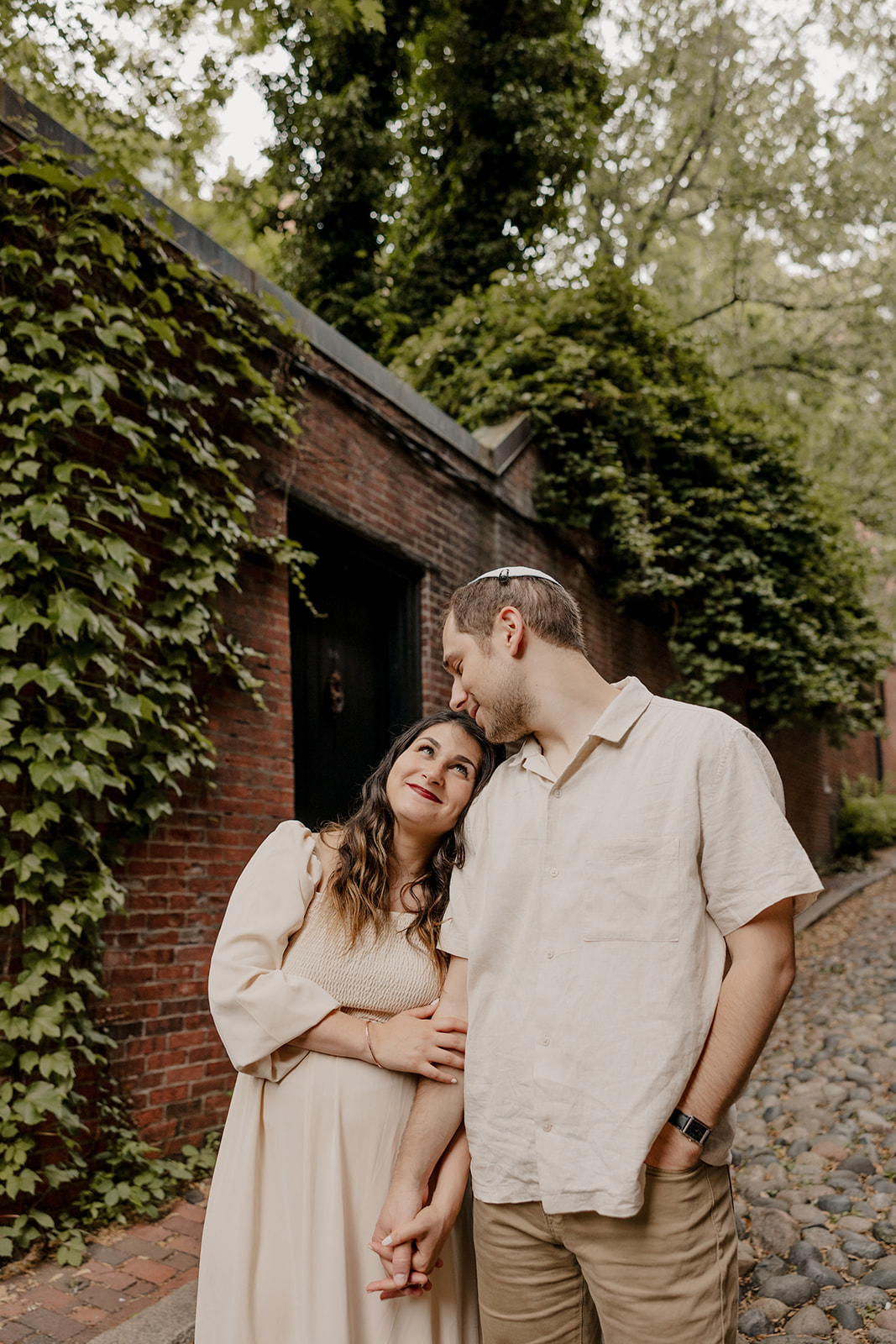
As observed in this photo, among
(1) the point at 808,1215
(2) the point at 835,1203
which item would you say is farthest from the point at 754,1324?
(2) the point at 835,1203

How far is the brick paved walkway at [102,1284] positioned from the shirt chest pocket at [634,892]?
2399 mm

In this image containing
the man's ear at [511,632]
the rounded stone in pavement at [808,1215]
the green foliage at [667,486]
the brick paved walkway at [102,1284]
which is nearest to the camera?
the man's ear at [511,632]

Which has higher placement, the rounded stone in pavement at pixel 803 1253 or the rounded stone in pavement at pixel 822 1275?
the rounded stone in pavement at pixel 822 1275

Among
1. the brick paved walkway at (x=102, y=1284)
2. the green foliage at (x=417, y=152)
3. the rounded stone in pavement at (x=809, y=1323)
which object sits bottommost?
the rounded stone in pavement at (x=809, y=1323)

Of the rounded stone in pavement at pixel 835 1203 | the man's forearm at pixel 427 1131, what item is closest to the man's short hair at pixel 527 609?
the man's forearm at pixel 427 1131

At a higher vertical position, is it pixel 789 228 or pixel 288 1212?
pixel 789 228

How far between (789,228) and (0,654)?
1359 centimetres

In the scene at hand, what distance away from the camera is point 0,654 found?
3381 millimetres

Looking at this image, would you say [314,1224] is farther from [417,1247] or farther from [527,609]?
[527,609]

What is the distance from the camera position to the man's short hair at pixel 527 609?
5.93ft

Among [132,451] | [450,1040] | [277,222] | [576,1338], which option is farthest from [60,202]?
[277,222]

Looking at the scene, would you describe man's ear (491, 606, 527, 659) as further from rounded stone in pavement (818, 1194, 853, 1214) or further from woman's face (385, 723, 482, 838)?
rounded stone in pavement (818, 1194, 853, 1214)

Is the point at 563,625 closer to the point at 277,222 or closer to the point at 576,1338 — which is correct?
the point at 576,1338

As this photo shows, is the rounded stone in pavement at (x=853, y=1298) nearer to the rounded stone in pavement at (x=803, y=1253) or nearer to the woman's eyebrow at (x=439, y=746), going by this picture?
the rounded stone in pavement at (x=803, y=1253)
